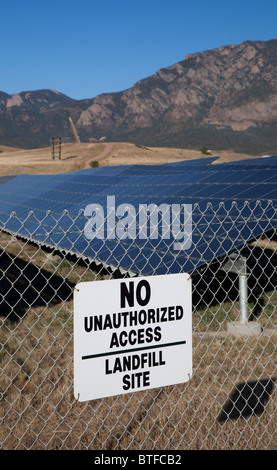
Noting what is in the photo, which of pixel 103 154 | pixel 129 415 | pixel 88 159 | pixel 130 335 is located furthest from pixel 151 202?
pixel 103 154

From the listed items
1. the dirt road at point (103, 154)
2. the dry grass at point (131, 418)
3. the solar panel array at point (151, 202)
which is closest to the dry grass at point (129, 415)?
the dry grass at point (131, 418)

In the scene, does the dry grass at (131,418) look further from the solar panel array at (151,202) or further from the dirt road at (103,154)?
the dirt road at (103,154)

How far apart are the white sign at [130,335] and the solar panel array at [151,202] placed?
2.76ft

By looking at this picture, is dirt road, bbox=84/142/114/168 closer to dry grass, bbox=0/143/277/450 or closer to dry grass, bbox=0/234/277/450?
dry grass, bbox=0/143/277/450

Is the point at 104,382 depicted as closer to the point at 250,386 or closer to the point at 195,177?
the point at 250,386

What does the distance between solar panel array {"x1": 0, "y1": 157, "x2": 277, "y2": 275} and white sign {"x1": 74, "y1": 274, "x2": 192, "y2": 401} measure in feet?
2.76

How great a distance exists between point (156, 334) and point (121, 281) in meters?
0.50

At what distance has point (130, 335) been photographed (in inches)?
144

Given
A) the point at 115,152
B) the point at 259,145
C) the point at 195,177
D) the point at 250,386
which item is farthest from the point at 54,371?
the point at 259,145

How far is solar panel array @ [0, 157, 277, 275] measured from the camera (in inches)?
359

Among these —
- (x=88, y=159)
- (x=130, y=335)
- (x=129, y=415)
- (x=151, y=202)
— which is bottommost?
(x=129, y=415)

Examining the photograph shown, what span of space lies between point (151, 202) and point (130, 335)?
1102 cm

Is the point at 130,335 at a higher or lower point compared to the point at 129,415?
higher

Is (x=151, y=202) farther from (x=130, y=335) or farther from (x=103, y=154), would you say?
(x=103, y=154)
